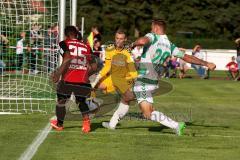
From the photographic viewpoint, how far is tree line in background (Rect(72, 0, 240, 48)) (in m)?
63.9

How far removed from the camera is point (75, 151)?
395 inches

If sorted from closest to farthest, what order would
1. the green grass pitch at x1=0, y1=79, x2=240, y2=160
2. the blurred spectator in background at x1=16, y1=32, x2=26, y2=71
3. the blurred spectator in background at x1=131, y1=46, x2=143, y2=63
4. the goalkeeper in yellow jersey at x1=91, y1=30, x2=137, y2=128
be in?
the green grass pitch at x1=0, y1=79, x2=240, y2=160 < the goalkeeper in yellow jersey at x1=91, y1=30, x2=137, y2=128 < the blurred spectator in background at x1=131, y1=46, x2=143, y2=63 < the blurred spectator in background at x1=16, y1=32, x2=26, y2=71

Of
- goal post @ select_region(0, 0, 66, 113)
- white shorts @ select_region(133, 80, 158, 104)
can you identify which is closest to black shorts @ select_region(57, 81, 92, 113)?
white shorts @ select_region(133, 80, 158, 104)

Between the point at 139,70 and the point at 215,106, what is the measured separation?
6.06 meters

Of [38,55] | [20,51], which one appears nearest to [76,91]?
[38,55]

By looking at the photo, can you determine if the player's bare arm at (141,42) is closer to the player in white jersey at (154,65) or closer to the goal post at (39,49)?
the player in white jersey at (154,65)

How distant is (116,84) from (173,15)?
167ft

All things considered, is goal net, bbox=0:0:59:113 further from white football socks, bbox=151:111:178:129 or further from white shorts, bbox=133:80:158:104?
white football socks, bbox=151:111:178:129

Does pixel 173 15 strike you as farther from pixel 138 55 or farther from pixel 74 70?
pixel 74 70

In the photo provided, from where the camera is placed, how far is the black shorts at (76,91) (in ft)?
39.2

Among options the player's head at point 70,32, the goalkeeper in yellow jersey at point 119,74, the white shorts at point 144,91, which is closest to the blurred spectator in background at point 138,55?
the goalkeeper in yellow jersey at point 119,74

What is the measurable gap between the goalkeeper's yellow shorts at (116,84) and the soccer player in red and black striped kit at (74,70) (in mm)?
1213

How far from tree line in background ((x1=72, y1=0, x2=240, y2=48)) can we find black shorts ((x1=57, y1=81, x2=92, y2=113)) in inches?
2024

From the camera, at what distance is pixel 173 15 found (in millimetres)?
64188
